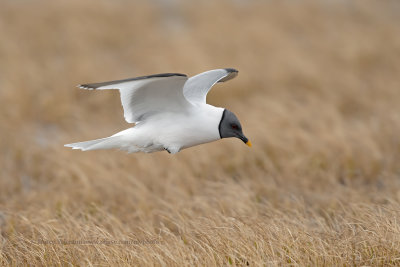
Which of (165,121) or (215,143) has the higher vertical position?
(165,121)

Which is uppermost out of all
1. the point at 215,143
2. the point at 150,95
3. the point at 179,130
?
the point at 150,95

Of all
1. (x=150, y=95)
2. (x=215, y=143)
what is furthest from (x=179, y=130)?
(x=215, y=143)

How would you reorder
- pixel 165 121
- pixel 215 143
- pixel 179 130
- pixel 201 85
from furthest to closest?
pixel 215 143 < pixel 201 85 < pixel 165 121 < pixel 179 130

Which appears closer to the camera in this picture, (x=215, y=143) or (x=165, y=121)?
(x=165, y=121)

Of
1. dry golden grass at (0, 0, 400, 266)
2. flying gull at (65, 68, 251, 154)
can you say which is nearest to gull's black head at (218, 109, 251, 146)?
flying gull at (65, 68, 251, 154)

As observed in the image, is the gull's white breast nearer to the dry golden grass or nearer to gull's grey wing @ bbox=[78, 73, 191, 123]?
gull's grey wing @ bbox=[78, 73, 191, 123]

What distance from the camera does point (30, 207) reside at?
5539mm

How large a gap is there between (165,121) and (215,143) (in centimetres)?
301

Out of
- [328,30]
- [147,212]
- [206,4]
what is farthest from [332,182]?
[206,4]

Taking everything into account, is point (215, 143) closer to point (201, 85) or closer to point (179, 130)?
point (201, 85)

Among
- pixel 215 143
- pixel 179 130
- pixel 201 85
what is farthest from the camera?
pixel 215 143

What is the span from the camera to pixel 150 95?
4.04m

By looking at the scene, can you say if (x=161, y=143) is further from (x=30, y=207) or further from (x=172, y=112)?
(x=30, y=207)

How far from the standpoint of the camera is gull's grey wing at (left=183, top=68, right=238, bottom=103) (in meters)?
4.30
